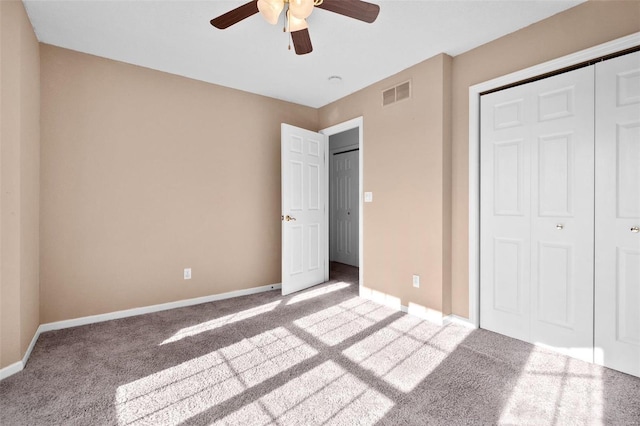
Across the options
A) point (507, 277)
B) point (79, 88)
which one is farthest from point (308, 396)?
point (79, 88)

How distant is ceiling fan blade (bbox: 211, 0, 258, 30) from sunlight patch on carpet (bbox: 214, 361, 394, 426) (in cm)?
225

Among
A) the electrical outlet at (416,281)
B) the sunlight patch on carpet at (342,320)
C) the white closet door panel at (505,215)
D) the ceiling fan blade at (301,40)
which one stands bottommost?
the sunlight patch on carpet at (342,320)

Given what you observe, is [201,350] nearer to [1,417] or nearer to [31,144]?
[1,417]

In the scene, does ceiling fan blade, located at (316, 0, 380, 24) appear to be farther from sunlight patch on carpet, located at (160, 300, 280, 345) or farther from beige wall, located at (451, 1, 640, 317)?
sunlight patch on carpet, located at (160, 300, 280, 345)

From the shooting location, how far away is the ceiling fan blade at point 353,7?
1804 millimetres

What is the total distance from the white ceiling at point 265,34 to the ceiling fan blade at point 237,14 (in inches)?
12.5

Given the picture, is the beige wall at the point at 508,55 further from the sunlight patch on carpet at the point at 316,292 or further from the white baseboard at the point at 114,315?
the white baseboard at the point at 114,315

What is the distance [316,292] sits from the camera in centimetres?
400

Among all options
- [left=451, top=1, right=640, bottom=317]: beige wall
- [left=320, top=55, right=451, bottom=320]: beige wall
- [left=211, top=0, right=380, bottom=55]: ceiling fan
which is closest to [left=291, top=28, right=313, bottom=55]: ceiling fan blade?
[left=211, top=0, right=380, bottom=55]: ceiling fan

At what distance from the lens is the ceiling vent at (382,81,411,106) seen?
3259 mm

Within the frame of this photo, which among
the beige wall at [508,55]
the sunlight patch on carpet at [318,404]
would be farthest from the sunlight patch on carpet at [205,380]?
the beige wall at [508,55]

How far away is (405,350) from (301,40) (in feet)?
7.67

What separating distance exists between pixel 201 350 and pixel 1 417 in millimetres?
1083

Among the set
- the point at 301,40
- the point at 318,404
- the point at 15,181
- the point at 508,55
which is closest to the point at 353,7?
the point at 301,40
